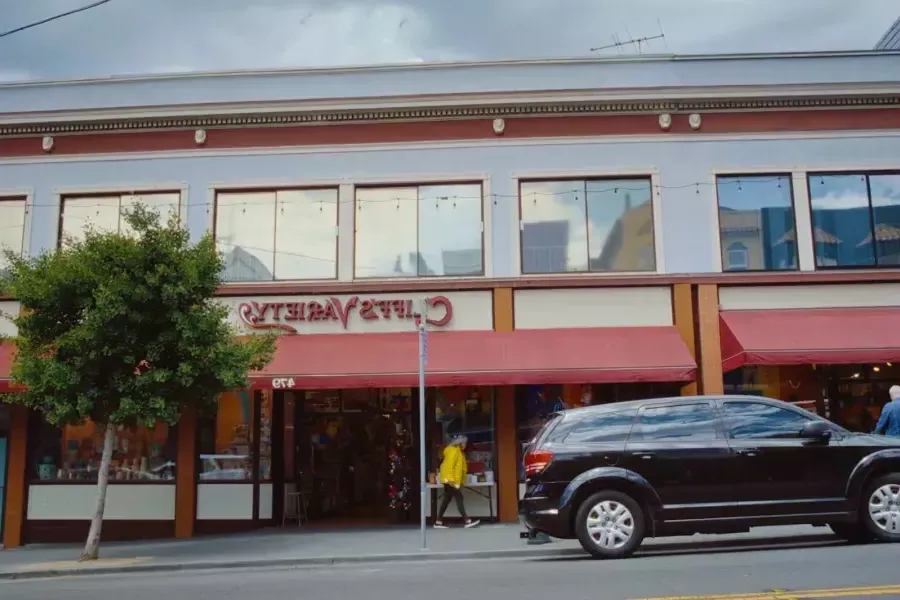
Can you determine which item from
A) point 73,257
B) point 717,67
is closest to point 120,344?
point 73,257

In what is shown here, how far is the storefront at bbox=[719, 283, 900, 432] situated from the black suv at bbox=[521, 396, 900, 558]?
481 centimetres

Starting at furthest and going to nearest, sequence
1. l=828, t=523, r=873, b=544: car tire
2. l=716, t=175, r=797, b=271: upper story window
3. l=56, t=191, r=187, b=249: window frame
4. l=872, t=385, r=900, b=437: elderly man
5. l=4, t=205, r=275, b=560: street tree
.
Result: l=56, t=191, r=187, b=249: window frame
l=716, t=175, r=797, b=271: upper story window
l=4, t=205, r=275, b=560: street tree
l=872, t=385, r=900, b=437: elderly man
l=828, t=523, r=873, b=544: car tire

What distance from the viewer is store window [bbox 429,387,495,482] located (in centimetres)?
1539

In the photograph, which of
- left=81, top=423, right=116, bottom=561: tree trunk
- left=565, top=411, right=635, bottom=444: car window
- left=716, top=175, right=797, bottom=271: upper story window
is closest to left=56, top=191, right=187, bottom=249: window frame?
left=81, top=423, right=116, bottom=561: tree trunk

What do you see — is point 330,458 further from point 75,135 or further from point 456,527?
point 75,135

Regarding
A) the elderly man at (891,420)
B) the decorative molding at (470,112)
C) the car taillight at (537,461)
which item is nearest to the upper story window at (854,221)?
the decorative molding at (470,112)

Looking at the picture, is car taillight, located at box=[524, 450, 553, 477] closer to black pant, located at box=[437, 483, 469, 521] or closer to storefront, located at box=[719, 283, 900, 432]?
black pant, located at box=[437, 483, 469, 521]

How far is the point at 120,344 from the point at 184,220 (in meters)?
4.60

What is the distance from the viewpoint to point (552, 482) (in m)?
9.71

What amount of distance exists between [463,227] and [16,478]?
945cm

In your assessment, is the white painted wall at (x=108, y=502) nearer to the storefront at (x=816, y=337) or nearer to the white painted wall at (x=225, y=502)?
the white painted wall at (x=225, y=502)

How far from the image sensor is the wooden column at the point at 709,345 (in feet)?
49.8

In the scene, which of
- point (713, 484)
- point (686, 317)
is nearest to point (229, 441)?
point (686, 317)

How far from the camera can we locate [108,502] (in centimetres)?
1557
